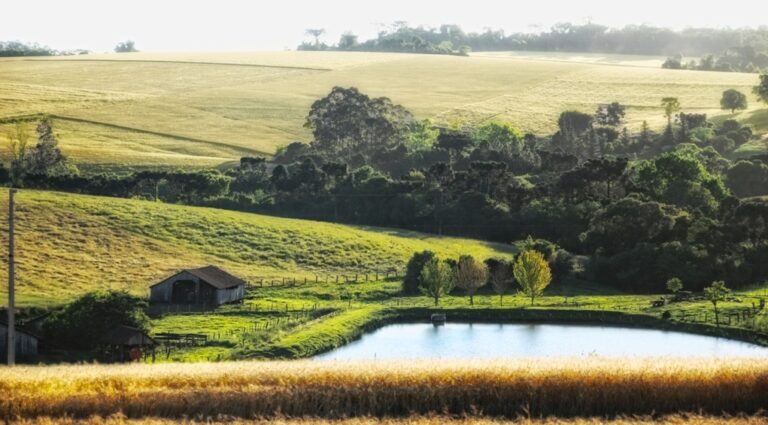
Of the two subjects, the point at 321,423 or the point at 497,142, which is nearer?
the point at 321,423

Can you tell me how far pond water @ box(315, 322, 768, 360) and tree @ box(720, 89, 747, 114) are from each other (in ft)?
403

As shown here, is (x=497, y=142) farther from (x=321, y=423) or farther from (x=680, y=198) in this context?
(x=321, y=423)

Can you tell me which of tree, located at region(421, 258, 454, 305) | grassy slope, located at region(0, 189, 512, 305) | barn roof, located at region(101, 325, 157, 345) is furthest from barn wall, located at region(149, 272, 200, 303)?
barn roof, located at region(101, 325, 157, 345)

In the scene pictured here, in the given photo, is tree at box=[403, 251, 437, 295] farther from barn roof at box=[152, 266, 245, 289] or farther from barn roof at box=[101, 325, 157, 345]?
barn roof at box=[101, 325, 157, 345]

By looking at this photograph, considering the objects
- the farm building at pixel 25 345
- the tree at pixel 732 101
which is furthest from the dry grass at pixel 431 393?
the tree at pixel 732 101

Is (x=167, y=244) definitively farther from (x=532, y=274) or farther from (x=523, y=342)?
(x=523, y=342)

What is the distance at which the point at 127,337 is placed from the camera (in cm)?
5972

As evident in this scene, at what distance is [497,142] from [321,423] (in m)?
144

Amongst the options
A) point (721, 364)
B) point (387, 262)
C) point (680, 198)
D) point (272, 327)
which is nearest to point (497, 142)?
point (680, 198)

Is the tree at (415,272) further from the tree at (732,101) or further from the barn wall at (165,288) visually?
the tree at (732,101)

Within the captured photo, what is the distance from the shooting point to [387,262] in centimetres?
10306

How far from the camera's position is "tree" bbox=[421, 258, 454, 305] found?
85750 mm

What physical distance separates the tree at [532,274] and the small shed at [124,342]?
3205 cm

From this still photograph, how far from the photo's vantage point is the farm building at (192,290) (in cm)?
8156
